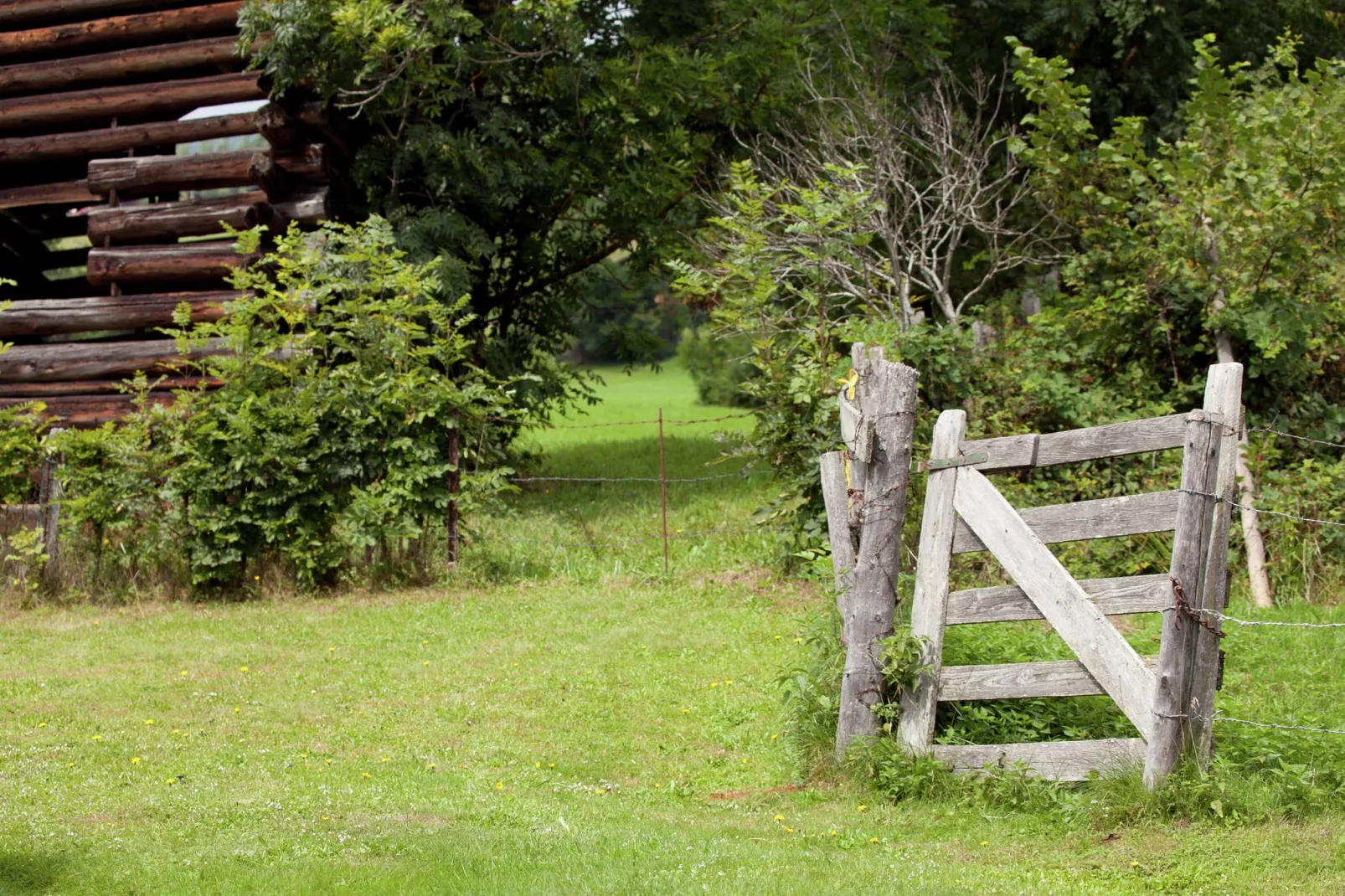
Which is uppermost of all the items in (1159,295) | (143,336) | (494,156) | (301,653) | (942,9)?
(942,9)

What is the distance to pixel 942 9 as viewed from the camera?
18812mm

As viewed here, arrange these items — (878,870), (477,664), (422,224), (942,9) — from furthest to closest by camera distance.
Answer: (942,9)
(422,224)
(477,664)
(878,870)

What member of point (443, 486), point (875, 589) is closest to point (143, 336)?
point (443, 486)

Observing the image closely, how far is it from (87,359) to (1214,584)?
14254 mm

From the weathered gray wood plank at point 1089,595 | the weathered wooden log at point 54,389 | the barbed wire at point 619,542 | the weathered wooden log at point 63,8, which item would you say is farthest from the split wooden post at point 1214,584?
the weathered wooden log at point 63,8

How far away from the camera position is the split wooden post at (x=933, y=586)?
680cm

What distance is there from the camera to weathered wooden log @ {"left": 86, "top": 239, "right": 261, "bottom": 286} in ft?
52.8

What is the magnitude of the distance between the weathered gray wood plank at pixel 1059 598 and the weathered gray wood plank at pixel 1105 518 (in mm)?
94

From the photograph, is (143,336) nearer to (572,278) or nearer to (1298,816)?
(572,278)

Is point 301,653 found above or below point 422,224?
below

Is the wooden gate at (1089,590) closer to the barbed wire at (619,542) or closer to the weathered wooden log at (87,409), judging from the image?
the barbed wire at (619,542)

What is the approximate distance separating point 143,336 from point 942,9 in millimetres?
11652

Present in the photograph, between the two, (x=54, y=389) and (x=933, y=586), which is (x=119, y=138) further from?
(x=933, y=586)

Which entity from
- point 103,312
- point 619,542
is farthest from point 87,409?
point 619,542
